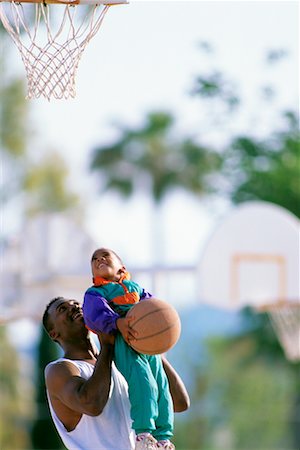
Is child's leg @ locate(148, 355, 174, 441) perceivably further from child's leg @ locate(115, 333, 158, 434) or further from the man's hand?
the man's hand

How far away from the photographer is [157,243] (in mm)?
31875

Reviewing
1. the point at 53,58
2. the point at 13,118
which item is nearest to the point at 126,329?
the point at 53,58

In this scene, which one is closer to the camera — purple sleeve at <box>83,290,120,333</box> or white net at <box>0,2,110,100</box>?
purple sleeve at <box>83,290,120,333</box>

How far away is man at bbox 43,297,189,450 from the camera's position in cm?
532

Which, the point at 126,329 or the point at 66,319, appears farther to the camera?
the point at 66,319

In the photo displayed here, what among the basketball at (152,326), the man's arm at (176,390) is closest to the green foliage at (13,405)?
the man's arm at (176,390)

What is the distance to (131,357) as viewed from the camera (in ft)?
17.6

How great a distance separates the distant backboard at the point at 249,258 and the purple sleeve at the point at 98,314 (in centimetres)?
970

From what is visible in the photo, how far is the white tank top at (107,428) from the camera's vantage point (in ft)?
18.0

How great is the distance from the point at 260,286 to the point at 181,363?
15.0 m

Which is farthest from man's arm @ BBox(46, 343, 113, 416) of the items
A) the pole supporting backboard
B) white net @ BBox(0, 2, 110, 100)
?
the pole supporting backboard

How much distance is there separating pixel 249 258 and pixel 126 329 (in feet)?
35.2

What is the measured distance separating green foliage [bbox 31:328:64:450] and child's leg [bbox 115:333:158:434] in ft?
61.6

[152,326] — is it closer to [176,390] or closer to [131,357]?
[131,357]
